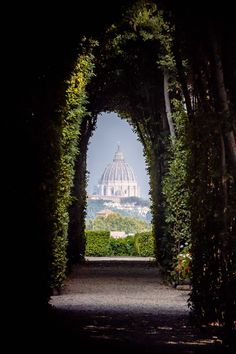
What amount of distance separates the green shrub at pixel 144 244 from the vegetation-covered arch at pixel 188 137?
26.1 metres

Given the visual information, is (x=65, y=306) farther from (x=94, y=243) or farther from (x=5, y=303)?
(x=94, y=243)

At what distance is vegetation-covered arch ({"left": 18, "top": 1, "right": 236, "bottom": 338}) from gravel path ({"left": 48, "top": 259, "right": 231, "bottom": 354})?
2.05 feet

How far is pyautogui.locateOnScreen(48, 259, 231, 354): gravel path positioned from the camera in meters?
9.31

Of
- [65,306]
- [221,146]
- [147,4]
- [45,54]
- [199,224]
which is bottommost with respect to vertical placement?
[65,306]

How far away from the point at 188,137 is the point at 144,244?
4028 centimetres

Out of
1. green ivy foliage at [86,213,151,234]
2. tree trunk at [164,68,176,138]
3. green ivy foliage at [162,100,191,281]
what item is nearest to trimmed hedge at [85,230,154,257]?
tree trunk at [164,68,176,138]

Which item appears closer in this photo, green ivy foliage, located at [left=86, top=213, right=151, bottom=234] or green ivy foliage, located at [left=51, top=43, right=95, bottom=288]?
green ivy foliage, located at [left=51, top=43, right=95, bottom=288]

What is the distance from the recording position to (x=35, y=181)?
37.7 feet

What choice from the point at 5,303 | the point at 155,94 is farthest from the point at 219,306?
the point at 155,94

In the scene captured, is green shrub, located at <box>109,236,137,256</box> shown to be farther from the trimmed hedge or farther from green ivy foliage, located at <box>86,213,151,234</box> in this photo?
green ivy foliage, located at <box>86,213,151,234</box>

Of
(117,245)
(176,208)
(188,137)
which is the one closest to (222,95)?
(188,137)

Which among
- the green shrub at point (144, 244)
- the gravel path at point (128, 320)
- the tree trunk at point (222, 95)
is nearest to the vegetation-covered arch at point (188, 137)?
the tree trunk at point (222, 95)

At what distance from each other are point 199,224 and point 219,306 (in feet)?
4.47

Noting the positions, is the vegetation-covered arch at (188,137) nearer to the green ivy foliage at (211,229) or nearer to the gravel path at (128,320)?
the green ivy foliage at (211,229)
